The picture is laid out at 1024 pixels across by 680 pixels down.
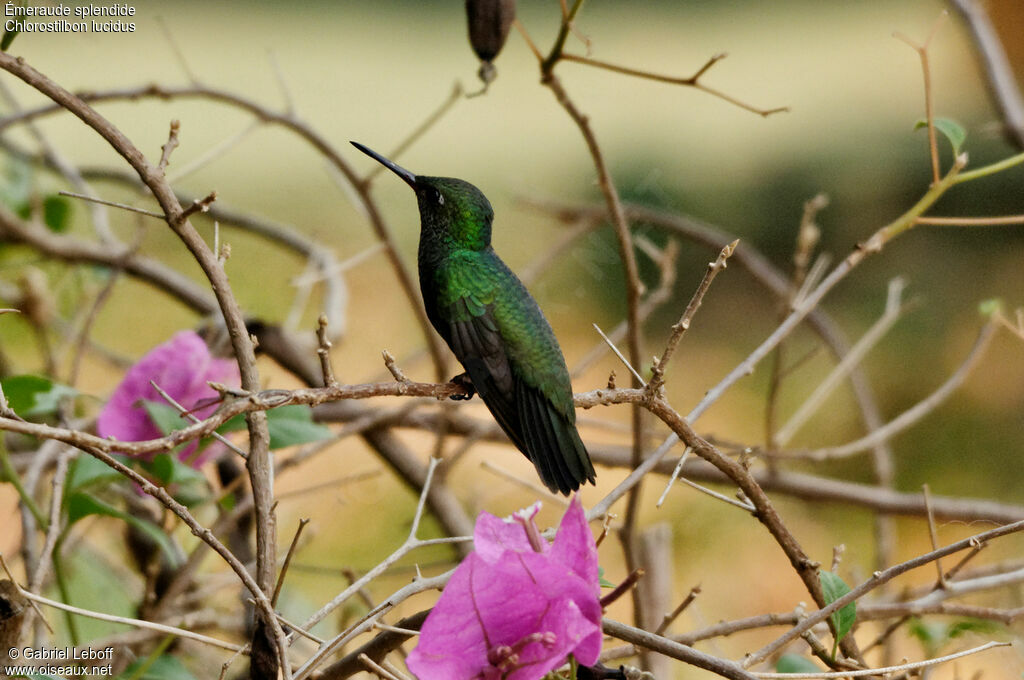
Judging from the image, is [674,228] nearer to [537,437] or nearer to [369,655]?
[537,437]

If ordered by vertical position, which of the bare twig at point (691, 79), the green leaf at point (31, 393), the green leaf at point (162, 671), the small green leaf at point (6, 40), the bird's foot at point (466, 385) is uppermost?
the bare twig at point (691, 79)

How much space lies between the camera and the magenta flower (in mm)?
407

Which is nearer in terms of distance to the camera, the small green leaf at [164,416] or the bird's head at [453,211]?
the small green leaf at [164,416]

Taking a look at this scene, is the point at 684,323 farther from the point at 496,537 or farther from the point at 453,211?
the point at 453,211

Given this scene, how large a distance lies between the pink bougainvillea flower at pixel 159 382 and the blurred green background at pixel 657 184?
1339 mm

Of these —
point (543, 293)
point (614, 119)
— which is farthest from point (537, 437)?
point (614, 119)

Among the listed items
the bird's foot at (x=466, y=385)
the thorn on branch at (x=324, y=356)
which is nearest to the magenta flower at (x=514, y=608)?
the thorn on branch at (x=324, y=356)

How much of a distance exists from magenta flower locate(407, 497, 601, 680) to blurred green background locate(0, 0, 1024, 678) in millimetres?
1715

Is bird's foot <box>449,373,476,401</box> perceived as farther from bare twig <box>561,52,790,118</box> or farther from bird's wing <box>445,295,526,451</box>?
bare twig <box>561,52,790,118</box>

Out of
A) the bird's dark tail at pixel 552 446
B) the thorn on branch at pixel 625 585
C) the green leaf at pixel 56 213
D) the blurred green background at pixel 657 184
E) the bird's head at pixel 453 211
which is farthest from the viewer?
the blurred green background at pixel 657 184

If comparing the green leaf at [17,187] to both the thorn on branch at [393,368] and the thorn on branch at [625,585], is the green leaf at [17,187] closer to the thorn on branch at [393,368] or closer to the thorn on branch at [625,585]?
the thorn on branch at [393,368]

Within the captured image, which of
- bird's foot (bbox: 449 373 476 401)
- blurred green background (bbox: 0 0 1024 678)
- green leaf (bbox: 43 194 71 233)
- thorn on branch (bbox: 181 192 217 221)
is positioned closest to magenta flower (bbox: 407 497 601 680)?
thorn on branch (bbox: 181 192 217 221)

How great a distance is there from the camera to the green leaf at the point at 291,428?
75 cm

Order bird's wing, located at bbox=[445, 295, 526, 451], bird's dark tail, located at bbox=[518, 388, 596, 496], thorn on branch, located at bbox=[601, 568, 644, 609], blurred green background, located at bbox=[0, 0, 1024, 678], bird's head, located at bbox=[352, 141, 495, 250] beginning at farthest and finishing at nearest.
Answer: blurred green background, located at bbox=[0, 0, 1024, 678]
bird's head, located at bbox=[352, 141, 495, 250]
bird's wing, located at bbox=[445, 295, 526, 451]
bird's dark tail, located at bbox=[518, 388, 596, 496]
thorn on branch, located at bbox=[601, 568, 644, 609]
